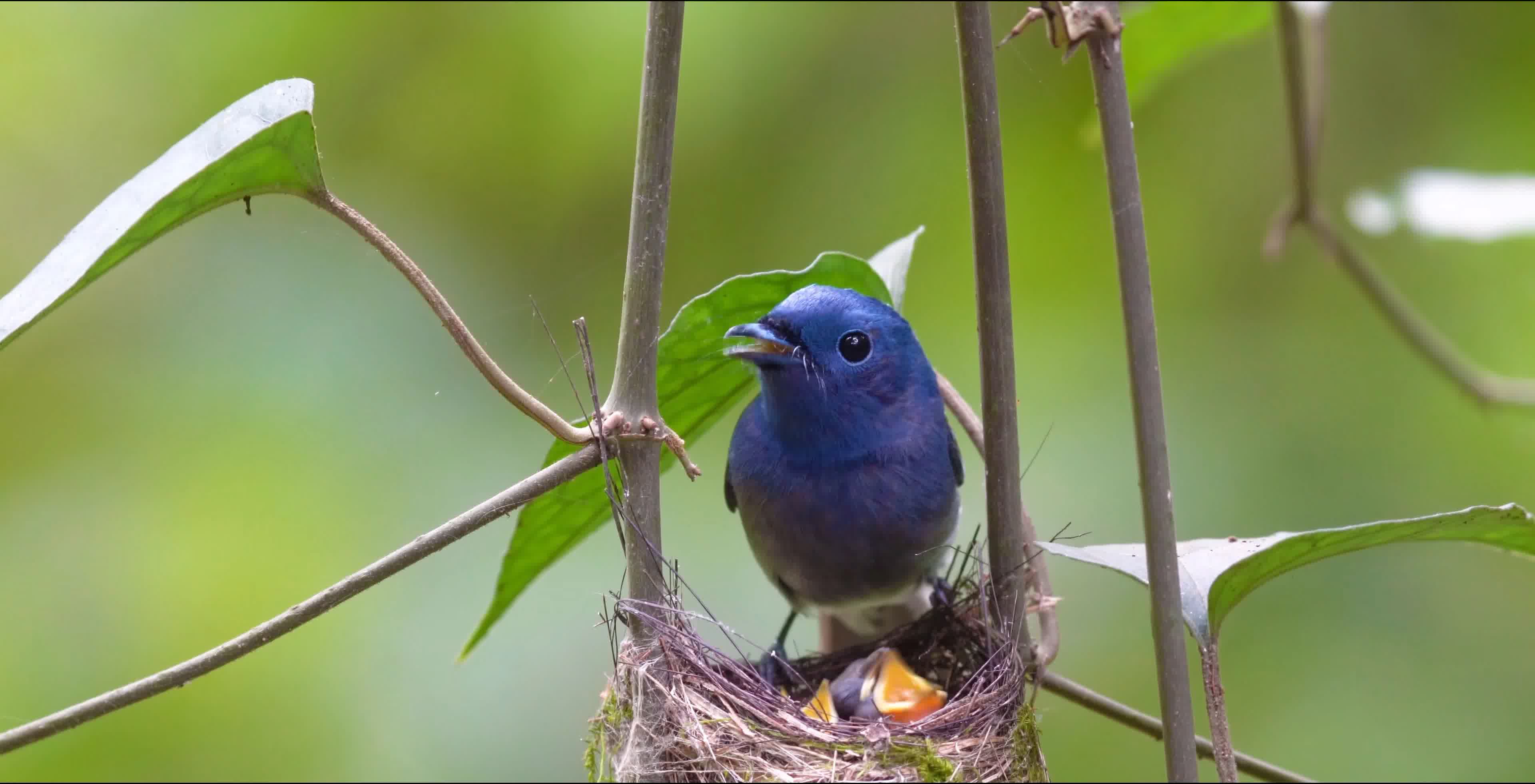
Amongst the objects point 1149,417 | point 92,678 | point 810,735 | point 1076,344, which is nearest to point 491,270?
point 92,678

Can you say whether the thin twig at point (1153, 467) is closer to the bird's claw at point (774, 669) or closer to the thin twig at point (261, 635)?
the thin twig at point (261, 635)

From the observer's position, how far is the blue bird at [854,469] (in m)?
1.91

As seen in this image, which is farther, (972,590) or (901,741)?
(972,590)

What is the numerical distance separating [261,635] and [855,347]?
1.07m

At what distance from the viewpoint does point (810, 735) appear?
1.60 metres

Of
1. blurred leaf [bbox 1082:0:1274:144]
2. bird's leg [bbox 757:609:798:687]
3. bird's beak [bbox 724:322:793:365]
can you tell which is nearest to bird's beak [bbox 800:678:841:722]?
bird's leg [bbox 757:609:798:687]

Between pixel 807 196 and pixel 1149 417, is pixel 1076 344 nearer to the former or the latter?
pixel 807 196

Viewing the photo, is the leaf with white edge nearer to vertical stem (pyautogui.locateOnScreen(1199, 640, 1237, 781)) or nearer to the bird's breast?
the bird's breast

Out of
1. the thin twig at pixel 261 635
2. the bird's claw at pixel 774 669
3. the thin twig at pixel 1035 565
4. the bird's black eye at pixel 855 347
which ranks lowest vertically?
the thin twig at pixel 261 635

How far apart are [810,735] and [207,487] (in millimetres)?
2109

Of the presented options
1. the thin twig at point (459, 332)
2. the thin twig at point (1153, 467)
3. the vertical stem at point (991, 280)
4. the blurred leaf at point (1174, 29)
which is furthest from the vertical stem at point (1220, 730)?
the blurred leaf at point (1174, 29)

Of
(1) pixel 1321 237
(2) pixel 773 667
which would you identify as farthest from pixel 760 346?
(1) pixel 1321 237

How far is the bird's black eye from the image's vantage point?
6.04 feet

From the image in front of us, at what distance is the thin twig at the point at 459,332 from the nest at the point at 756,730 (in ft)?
0.93
